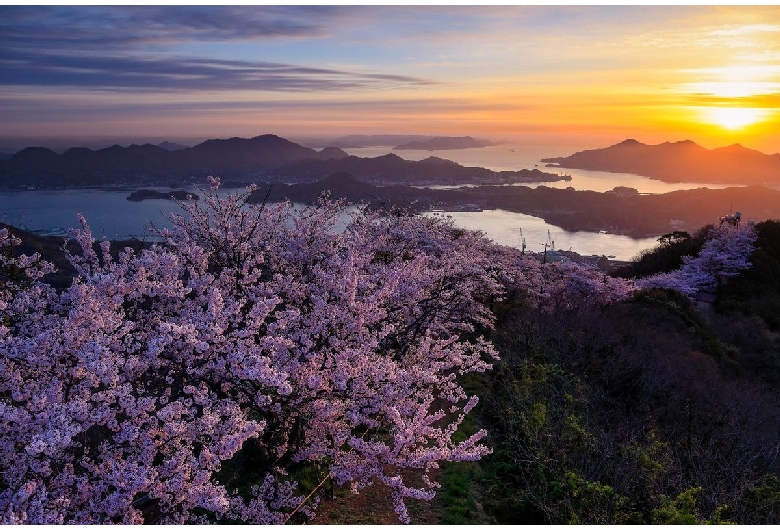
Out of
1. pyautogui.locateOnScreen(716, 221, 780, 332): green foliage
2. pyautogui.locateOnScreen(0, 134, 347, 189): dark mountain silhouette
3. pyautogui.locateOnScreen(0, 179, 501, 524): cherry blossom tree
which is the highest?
pyautogui.locateOnScreen(0, 134, 347, 189): dark mountain silhouette

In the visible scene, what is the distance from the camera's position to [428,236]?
56.5 feet

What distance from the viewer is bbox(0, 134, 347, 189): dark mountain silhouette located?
3694cm

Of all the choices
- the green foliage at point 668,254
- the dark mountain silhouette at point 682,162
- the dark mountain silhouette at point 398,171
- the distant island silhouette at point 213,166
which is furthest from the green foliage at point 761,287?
the dark mountain silhouette at point 682,162

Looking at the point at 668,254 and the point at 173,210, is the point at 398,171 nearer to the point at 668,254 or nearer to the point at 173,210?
the point at 668,254

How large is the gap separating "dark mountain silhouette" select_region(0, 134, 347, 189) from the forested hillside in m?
29.6

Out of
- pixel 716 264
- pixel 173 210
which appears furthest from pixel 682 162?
pixel 173 210

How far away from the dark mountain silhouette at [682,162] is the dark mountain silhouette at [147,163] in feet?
176

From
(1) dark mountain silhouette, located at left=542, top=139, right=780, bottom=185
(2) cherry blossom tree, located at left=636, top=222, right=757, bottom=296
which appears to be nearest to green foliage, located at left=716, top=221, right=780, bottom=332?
(2) cherry blossom tree, located at left=636, top=222, right=757, bottom=296

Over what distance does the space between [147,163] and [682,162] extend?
7409cm

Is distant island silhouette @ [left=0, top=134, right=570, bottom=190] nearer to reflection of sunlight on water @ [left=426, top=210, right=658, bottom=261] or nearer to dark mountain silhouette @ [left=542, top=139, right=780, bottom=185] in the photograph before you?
reflection of sunlight on water @ [left=426, top=210, right=658, bottom=261]

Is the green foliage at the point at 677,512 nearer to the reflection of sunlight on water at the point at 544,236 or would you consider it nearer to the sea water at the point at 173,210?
the sea water at the point at 173,210

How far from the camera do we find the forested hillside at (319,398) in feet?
14.8

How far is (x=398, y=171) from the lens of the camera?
61.7 metres


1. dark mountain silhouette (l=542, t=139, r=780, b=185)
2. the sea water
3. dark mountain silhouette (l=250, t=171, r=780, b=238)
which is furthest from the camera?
dark mountain silhouette (l=542, t=139, r=780, b=185)
